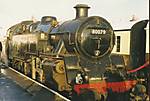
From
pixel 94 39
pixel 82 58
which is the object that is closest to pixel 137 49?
pixel 94 39

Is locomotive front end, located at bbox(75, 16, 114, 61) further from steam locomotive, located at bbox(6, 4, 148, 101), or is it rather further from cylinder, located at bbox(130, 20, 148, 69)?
cylinder, located at bbox(130, 20, 148, 69)

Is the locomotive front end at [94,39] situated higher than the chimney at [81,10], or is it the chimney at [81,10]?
the chimney at [81,10]

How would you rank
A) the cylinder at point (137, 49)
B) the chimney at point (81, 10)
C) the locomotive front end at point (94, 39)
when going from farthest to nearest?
the chimney at point (81, 10) < the cylinder at point (137, 49) < the locomotive front end at point (94, 39)

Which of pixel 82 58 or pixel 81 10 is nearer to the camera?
pixel 82 58

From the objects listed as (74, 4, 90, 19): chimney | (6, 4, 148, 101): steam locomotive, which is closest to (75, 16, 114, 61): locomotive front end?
(6, 4, 148, 101): steam locomotive

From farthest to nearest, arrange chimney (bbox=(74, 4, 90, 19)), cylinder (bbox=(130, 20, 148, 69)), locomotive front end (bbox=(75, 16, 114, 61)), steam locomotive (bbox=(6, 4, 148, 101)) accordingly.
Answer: chimney (bbox=(74, 4, 90, 19)) → cylinder (bbox=(130, 20, 148, 69)) → locomotive front end (bbox=(75, 16, 114, 61)) → steam locomotive (bbox=(6, 4, 148, 101))

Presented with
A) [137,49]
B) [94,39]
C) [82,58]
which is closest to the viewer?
[82,58]

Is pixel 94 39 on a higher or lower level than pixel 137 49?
higher

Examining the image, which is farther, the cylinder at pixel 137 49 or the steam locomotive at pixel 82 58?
the cylinder at pixel 137 49

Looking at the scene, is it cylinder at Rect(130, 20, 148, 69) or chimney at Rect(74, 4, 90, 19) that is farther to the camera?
chimney at Rect(74, 4, 90, 19)

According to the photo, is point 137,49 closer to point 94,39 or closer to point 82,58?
point 94,39

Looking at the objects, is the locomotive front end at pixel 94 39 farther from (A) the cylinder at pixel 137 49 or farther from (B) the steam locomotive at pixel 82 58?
(A) the cylinder at pixel 137 49

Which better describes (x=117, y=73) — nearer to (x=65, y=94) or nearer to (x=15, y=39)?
(x=65, y=94)

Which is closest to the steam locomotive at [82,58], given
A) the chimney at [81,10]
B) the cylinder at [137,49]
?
the chimney at [81,10]
